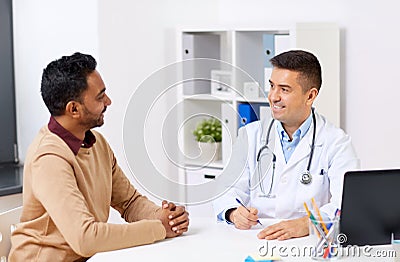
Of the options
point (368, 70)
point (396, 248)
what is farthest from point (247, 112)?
point (396, 248)

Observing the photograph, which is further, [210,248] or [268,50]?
[268,50]

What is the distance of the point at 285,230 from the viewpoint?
2412 mm

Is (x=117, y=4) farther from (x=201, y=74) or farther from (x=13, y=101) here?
(x=201, y=74)

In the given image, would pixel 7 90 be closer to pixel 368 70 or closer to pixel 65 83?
pixel 65 83

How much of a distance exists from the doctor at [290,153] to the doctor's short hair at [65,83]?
1.84 feet

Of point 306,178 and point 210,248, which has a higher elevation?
point 306,178

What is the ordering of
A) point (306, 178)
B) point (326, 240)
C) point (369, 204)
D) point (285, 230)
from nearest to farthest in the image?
1. point (369, 204)
2. point (326, 240)
3. point (285, 230)
4. point (306, 178)

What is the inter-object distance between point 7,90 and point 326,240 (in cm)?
226

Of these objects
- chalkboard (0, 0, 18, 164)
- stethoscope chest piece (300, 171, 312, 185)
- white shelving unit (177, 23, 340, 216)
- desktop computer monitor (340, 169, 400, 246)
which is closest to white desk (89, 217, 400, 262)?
desktop computer monitor (340, 169, 400, 246)

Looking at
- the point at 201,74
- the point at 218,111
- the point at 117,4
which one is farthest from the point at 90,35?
the point at 201,74

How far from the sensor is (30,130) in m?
4.02

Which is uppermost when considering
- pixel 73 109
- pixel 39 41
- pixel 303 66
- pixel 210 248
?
pixel 39 41

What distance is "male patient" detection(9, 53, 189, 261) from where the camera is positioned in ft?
7.45

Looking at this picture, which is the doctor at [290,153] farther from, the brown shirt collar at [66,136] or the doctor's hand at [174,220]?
the brown shirt collar at [66,136]
